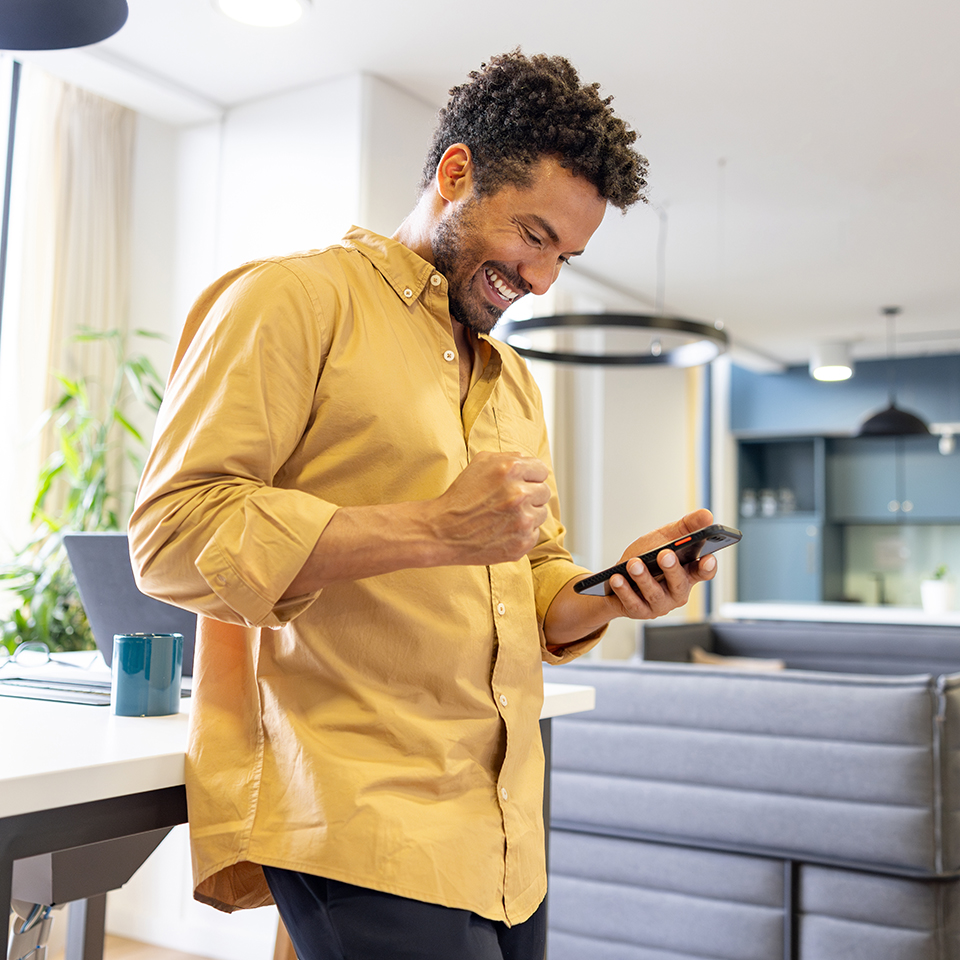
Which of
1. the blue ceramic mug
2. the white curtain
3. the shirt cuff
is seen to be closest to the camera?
the shirt cuff

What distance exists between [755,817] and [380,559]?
Answer: 195 cm

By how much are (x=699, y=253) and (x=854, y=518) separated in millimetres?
3751

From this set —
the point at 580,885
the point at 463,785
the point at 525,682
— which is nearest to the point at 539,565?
the point at 525,682

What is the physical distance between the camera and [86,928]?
1.68 m

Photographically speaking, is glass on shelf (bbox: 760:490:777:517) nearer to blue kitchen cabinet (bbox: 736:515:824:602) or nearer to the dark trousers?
blue kitchen cabinet (bbox: 736:515:824:602)

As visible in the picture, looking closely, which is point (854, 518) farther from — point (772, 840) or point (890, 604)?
point (772, 840)

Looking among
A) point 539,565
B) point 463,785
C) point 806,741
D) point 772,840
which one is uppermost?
point 539,565

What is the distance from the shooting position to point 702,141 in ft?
13.1

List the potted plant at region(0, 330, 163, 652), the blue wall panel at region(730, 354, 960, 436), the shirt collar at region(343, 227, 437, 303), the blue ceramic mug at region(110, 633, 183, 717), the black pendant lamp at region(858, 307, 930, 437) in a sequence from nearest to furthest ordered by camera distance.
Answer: the shirt collar at region(343, 227, 437, 303), the blue ceramic mug at region(110, 633, 183, 717), the potted plant at region(0, 330, 163, 652), the black pendant lamp at region(858, 307, 930, 437), the blue wall panel at region(730, 354, 960, 436)

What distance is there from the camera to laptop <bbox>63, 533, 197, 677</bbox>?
1.53m

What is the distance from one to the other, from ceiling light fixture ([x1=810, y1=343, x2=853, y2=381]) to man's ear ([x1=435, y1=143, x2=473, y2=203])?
252 inches

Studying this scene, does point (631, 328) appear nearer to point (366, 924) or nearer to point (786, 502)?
point (366, 924)

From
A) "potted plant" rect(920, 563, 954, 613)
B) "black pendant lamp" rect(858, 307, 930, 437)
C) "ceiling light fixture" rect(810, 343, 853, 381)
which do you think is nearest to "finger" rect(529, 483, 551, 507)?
"black pendant lamp" rect(858, 307, 930, 437)

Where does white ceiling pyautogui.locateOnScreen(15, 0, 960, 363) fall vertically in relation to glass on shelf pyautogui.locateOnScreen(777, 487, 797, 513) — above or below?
above
